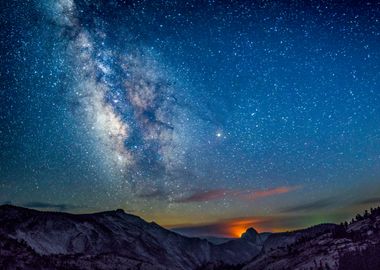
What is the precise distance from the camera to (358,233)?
498 feet

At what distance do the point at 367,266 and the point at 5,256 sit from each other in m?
164

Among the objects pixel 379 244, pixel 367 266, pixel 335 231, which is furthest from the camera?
pixel 335 231

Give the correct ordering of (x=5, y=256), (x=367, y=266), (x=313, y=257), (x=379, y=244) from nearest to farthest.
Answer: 1. (x=367, y=266)
2. (x=379, y=244)
3. (x=313, y=257)
4. (x=5, y=256)

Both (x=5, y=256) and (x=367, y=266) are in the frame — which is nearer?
(x=367, y=266)

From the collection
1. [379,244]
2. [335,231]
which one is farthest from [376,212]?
[379,244]

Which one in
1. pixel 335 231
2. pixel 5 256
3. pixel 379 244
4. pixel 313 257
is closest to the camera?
pixel 379 244

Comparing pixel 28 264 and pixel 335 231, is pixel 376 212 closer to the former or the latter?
pixel 335 231

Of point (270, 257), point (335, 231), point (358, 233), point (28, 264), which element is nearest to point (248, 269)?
point (270, 257)

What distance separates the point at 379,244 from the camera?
436 feet

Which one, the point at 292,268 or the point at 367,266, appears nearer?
the point at 367,266

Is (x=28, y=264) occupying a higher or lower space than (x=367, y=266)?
higher

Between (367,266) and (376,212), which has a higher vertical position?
(376,212)

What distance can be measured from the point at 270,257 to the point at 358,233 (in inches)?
2247

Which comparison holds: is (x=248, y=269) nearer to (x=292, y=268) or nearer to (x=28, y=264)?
(x=292, y=268)
